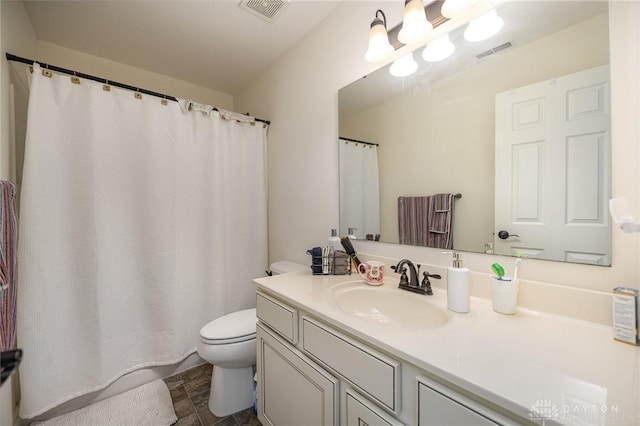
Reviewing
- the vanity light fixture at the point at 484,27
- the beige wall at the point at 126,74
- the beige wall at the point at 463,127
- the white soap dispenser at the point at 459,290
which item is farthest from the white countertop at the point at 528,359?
the beige wall at the point at 126,74

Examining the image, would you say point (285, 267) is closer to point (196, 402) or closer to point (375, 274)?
point (375, 274)

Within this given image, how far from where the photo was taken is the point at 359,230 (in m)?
1.45

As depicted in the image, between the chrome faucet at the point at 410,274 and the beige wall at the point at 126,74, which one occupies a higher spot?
the beige wall at the point at 126,74

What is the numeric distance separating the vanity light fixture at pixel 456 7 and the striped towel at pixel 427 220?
27.8 inches

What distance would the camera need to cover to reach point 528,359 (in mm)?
572

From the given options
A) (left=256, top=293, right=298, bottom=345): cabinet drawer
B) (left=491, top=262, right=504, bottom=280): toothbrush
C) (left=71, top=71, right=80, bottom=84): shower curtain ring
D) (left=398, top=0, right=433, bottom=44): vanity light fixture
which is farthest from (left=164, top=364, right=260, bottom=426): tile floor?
(left=398, top=0, right=433, bottom=44): vanity light fixture

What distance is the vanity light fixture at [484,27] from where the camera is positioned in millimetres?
936

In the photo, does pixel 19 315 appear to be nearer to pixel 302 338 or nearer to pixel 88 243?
pixel 88 243

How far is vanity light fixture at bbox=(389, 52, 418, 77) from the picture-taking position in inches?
46.6

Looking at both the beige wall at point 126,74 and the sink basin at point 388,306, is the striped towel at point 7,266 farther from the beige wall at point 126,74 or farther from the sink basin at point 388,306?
the beige wall at point 126,74

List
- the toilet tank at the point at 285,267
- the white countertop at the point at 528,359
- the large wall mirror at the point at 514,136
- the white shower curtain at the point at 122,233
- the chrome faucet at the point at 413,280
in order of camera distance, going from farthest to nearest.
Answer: the toilet tank at the point at 285,267 < the white shower curtain at the point at 122,233 < the chrome faucet at the point at 413,280 < the large wall mirror at the point at 514,136 < the white countertop at the point at 528,359

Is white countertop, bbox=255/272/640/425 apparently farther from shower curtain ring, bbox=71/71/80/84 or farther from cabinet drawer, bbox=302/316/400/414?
shower curtain ring, bbox=71/71/80/84

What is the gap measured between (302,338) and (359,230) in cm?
68

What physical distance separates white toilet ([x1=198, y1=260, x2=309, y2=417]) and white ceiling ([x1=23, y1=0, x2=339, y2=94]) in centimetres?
192
